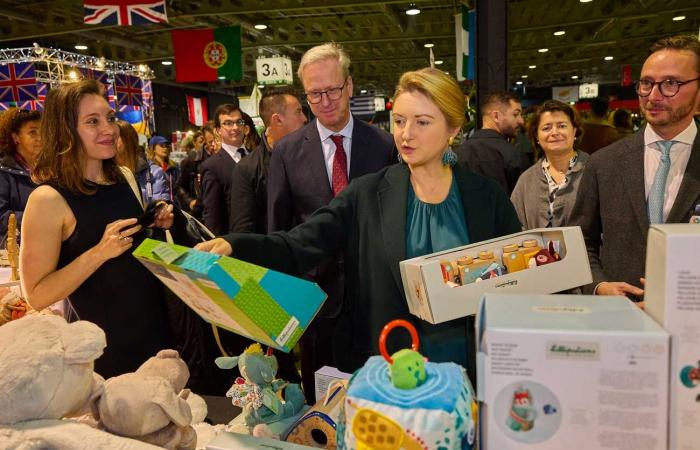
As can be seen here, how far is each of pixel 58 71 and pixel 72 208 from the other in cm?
816

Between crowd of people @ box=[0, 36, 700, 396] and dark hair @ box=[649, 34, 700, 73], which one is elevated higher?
dark hair @ box=[649, 34, 700, 73]

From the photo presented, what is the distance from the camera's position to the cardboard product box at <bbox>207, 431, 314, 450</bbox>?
43.4 inches

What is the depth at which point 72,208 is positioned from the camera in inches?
76.6

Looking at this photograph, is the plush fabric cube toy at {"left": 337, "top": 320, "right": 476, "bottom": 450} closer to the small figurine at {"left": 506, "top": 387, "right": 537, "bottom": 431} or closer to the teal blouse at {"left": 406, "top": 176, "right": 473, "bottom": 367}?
the small figurine at {"left": 506, "top": 387, "right": 537, "bottom": 431}

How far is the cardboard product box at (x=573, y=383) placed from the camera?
0.82 metres

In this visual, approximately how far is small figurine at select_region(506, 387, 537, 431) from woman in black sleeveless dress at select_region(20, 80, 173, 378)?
1429 millimetres

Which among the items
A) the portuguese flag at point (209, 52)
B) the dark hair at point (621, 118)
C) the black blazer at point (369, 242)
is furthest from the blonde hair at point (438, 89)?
the portuguese flag at point (209, 52)

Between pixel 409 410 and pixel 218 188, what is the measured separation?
3723 millimetres

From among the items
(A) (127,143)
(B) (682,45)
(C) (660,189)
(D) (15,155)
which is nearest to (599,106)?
(B) (682,45)

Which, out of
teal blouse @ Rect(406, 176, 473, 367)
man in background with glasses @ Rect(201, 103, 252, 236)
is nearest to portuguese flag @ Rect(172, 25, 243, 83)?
man in background with glasses @ Rect(201, 103, 252, 236)

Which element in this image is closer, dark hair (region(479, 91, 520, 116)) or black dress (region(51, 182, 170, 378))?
black dress (region(51, 182, 170, 378))

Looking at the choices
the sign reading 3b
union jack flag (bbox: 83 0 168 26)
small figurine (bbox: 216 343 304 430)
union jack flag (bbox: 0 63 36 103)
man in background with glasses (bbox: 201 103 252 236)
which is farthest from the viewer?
the sign reading 3b

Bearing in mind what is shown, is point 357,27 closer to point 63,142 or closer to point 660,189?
point 63,142

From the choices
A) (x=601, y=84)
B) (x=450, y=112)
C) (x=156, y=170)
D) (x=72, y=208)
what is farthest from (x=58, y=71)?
(x=601, y=84)
